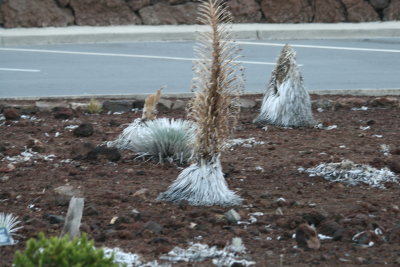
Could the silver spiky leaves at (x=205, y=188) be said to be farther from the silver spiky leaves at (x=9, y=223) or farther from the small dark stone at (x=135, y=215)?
the silver spiky leaves at (x=9, y=223)

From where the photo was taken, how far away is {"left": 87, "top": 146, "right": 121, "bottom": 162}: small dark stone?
300 inches

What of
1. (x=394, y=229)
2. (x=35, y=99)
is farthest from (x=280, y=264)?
(x=35, y=99)

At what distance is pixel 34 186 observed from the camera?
6.85m

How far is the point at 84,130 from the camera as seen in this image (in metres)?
8.78

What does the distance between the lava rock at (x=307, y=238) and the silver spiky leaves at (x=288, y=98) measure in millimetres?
3799

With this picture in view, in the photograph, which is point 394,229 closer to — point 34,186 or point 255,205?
point 255,205

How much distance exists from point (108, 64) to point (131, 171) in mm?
8845

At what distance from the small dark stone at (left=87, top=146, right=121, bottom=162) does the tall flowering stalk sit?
1.30 metres

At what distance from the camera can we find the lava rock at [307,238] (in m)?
5.32

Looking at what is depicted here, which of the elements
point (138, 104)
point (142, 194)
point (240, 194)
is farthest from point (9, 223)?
point (138, 104)

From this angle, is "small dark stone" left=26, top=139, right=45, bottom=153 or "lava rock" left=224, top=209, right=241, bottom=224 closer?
"lava rock" left=224, top=209, right=241, bottom=224

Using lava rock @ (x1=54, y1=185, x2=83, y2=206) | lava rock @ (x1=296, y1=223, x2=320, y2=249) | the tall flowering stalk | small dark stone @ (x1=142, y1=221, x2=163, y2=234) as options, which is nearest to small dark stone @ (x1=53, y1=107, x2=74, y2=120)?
lava rock @ (x1=54, y1=185, x2=83, y2=206)

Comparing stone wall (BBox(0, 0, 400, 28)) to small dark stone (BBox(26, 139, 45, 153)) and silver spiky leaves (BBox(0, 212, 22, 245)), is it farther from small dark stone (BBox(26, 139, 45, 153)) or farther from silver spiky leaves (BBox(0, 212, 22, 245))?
silver spiky leaves (BBox(0, 212, 22, 245))

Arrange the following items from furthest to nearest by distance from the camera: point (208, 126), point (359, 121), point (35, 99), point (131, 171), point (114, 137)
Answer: point (35, 99), point (359, 121), point (114, 137), point (131, 171), point (208, 126)
